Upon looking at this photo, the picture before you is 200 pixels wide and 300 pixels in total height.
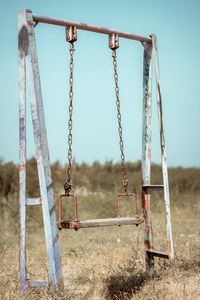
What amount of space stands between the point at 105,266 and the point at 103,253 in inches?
45.9

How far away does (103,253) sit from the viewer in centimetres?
873

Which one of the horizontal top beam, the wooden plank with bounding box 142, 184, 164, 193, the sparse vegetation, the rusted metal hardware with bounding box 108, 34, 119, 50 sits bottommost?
the sparse vegetation

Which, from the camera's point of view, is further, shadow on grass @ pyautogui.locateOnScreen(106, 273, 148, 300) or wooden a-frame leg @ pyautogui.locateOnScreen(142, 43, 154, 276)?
wooden a-frame leg @ pyautogui.locateOnScreen(142, 43, 154, 276)

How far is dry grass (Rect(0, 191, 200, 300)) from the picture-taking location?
5730 mm

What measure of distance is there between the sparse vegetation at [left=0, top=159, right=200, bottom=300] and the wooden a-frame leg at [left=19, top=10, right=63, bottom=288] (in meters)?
0.34

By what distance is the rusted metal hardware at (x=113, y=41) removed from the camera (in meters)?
6.61

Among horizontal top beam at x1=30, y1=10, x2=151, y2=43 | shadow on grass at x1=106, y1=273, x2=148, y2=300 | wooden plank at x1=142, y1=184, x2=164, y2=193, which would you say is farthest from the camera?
wooden plank at x1=142, y1=184, x2=164, y2=193

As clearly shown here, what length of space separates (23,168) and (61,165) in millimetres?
18473

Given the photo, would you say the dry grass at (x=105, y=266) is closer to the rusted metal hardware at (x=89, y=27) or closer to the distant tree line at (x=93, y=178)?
the rusted metal hardware at (x=89, y=27)

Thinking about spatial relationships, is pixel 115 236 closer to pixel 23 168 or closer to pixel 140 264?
pixel 140 264

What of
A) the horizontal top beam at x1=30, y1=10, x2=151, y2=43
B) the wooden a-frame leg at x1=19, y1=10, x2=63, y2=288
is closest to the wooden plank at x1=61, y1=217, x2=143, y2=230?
the wooden a-frame leg at x1=19, y1=10, x2=63, y2=288

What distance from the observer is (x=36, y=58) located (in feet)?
18.9

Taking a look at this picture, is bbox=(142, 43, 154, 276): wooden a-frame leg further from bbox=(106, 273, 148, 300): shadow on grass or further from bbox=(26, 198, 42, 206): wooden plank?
bbox=(26, 198, 42, 206): wooden plank

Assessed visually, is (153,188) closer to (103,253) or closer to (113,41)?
(113,41)
